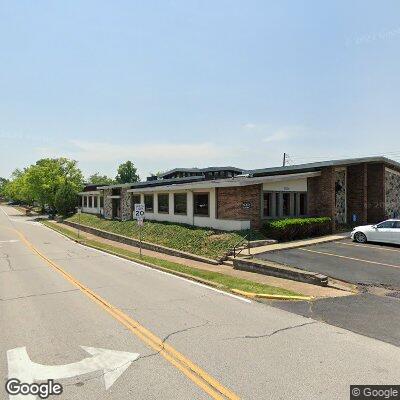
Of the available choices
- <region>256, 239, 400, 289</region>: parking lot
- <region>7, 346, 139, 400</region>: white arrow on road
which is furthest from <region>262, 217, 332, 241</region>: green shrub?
<region>7, 346, 139, 400</region>: white arrow on road

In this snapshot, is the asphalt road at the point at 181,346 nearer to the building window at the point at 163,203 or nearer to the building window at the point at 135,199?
the building window at the point at 163,203

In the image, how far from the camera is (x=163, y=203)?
31.1 meters

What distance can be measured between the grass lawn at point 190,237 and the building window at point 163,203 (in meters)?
1.22

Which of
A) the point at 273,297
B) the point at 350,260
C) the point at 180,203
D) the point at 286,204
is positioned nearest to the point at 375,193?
the point at 286,204

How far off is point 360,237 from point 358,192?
737cm

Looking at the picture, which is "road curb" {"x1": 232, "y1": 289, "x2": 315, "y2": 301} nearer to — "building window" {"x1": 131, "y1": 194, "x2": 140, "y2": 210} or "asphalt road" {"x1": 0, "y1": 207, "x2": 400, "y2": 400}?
"asphalt road" {"x1": 0, "y1": 207, "x2": 400, "y2": 400}

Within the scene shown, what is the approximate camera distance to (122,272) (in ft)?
51.9

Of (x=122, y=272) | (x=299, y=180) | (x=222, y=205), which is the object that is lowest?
(x=122, y=272)

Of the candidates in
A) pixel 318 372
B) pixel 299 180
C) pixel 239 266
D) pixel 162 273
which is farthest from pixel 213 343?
pixel 299 180

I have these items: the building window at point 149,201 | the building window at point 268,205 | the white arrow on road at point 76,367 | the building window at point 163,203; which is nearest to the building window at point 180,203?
the building window at point 163,203

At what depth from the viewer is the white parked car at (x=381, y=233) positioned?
19.3 metres

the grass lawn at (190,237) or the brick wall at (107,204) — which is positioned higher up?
the brick wall at (107,204)

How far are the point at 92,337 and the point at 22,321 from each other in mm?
2463

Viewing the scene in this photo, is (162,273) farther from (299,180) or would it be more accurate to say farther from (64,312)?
(299,180)
